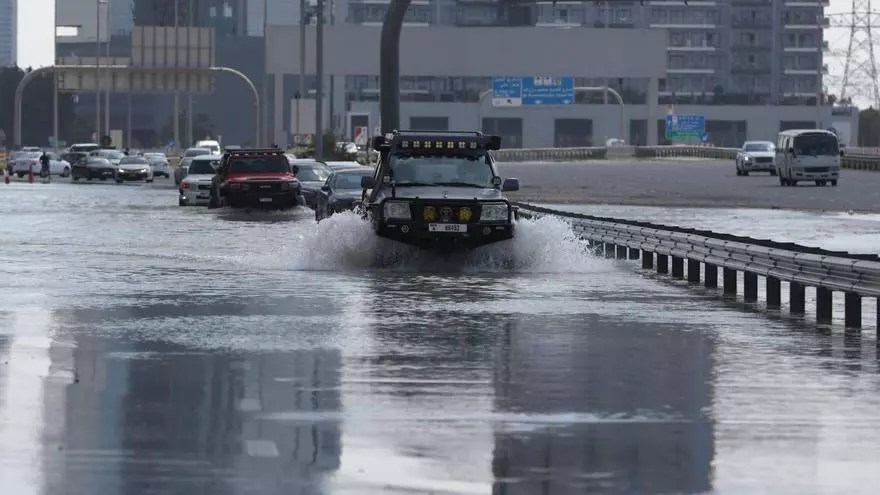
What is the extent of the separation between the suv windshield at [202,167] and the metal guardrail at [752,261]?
3028 centimetres

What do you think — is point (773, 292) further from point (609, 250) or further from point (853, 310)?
point (609, 250)

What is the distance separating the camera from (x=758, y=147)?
106312 mm

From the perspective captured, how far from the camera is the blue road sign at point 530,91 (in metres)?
146

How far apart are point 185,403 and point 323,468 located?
319cm

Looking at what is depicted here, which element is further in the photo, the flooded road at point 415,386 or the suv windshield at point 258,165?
the suv windshield at point 258,165

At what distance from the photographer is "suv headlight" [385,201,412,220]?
29.5m

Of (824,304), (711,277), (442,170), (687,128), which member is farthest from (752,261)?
(687,128)

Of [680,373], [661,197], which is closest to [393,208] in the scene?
[680,373]

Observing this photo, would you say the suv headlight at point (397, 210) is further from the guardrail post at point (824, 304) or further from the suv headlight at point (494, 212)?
the guardrail post at point (824, 304)

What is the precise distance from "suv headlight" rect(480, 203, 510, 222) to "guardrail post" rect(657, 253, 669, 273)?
3.00m

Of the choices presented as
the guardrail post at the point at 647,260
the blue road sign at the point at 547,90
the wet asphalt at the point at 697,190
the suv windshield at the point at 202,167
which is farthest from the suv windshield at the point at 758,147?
the guardrail post at the point at 647,260

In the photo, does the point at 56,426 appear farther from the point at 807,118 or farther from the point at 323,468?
the point at 807,118

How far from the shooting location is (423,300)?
24.6 m

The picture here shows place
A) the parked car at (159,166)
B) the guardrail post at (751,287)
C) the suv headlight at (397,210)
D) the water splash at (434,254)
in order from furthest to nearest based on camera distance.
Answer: the parked car at (159,166), the water splash at (434,254), the suv headlight at (397,210), the guardrail post at (751,287)
